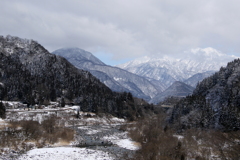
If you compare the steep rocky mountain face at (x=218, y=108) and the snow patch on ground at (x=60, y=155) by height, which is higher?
the steep rocky mountain face at (x=218, y=108)

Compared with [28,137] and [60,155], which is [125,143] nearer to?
[60,155]

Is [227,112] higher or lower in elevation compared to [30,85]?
lower

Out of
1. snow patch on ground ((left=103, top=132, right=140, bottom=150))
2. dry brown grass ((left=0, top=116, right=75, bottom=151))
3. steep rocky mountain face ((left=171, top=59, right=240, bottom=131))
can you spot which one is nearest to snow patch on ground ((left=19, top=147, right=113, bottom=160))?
dry brown grass ((left=0, top=116, right=75, bottom=151))

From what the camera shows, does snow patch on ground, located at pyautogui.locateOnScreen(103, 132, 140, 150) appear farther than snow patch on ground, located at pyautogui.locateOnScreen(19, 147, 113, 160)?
Yes

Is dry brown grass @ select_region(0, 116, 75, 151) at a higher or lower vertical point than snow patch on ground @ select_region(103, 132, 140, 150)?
higher

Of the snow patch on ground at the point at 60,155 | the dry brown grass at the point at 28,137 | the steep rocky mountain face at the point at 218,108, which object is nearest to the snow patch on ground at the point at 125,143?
the dry brown grass at the point at 28,137

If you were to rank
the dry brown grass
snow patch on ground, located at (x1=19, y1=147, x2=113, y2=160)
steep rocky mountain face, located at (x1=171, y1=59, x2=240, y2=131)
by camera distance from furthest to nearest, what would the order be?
steep rocky mountain face, located at (x1=171, y1=59, x2=240, y2=131), the dry brown grass, snow patch on ground, located at (x1=19, y1=147, x2=113, y2=160)

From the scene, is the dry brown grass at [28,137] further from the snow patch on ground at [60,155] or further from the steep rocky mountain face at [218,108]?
the steep rocky mountain face at [218,108]

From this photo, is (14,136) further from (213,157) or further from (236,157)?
(236,157)

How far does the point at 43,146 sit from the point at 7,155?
38.1 ft

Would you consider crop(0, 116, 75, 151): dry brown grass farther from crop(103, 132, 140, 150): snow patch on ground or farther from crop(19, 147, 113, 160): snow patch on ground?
crop(103, 132, 140, 150): snow patch on ground

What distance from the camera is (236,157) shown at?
797 inches

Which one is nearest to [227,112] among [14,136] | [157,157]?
[157,157]

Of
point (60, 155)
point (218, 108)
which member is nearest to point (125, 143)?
point (60, 155)
